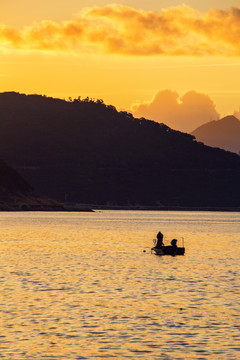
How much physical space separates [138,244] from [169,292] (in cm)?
7028

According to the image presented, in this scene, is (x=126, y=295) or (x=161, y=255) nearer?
(x=126, y=295)

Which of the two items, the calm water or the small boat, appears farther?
the small boat

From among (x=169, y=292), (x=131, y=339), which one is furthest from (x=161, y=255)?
(x=131, y=339)

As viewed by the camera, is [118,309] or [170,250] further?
[170,250]

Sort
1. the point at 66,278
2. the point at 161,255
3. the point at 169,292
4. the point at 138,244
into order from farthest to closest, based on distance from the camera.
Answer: the point at 138,244, the point at 161,255, the point at 66,278, the point at 169,292

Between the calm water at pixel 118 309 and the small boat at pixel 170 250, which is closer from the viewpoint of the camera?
the calm water at pixel 118 309

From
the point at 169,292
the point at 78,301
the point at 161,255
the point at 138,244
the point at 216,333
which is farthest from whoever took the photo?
the point at 138,244

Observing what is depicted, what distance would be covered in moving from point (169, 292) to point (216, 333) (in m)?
17.6

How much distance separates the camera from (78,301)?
55125 millimetres

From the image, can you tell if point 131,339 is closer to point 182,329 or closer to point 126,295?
point 182,329

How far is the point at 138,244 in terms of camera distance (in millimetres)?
131250

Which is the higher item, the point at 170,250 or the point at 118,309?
the point at 170,250

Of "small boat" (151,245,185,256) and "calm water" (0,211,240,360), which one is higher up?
"small boat" (151,245,185,256)

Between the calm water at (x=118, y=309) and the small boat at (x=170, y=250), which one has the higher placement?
the small boat at (x=170, y=250)
